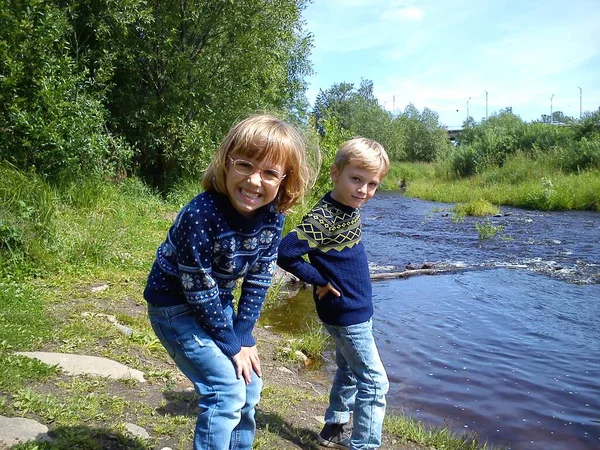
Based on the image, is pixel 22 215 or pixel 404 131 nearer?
pixel 22 215

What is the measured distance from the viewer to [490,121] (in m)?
42.2

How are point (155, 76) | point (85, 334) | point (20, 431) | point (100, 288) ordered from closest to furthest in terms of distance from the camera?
point (20, 431) → point (85, 334) → point (100, 288) → point (155, 76)

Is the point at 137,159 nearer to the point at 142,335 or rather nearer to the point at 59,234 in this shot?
the point at 59,234

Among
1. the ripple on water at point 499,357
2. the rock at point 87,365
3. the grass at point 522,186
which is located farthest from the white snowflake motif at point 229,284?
the grass at point 522,186

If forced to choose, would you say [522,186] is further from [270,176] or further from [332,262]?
[270,176]

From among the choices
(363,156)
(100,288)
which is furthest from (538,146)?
(363,156)

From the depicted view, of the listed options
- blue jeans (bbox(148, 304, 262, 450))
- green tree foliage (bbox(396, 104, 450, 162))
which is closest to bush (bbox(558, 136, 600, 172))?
blue jeans (bbox(148, 304, 262, 450))

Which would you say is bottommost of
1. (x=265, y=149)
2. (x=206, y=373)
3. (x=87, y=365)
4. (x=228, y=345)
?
(x=87, y=365)

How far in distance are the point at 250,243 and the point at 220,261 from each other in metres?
0.15

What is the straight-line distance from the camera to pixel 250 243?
2.27 meters

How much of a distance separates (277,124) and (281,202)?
360mm

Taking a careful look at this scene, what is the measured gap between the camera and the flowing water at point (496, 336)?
4.36 meters

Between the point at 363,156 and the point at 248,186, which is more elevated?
the point at 363,156

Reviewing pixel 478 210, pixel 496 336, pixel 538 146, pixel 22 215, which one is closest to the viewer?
pixel 22 215
